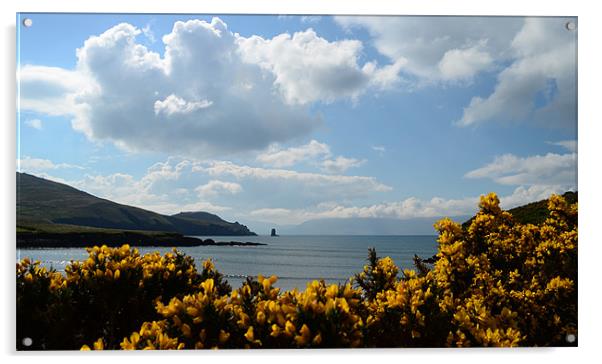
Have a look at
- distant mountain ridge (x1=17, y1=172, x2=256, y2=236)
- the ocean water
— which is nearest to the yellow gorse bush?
the ocean water

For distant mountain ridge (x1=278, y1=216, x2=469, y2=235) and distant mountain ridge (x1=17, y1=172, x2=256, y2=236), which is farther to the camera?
distant mountain ridge (x1=278, y1=216, x2=469, y2=235)

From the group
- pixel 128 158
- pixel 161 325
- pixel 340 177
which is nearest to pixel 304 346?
pixel 161 325

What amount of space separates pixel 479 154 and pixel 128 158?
2.07 m

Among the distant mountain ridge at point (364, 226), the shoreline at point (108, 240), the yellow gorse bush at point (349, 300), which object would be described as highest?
the distant mountain ridge at point (364, 226)

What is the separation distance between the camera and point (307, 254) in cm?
313

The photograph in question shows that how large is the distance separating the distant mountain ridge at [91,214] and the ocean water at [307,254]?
0.33 ft

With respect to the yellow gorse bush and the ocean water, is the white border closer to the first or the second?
the yellow gorse bush

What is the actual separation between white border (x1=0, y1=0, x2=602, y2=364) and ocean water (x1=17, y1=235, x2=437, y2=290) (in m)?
0.47

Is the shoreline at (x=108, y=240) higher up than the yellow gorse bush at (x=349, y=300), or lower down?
higher up

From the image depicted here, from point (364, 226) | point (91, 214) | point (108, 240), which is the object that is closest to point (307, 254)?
point (364, 226)

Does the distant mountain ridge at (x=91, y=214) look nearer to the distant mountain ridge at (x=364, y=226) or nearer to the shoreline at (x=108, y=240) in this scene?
the shoreline at (x=108, y=240)

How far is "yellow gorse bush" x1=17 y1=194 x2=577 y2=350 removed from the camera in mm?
2369

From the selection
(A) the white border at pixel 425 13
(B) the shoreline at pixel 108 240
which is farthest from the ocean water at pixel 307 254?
(A) the white border at pixel 425 13

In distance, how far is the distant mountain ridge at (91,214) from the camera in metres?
3.00
